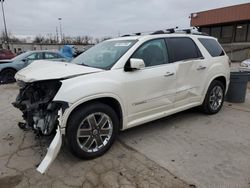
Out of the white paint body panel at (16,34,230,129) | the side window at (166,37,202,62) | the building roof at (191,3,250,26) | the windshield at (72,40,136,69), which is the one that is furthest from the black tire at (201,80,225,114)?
the building roof at (191,3,250,26)

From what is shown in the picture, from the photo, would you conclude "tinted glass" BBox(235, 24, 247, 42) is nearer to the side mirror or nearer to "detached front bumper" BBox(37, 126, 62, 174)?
the side mirror

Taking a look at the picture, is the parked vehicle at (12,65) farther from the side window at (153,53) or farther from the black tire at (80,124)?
the black tire at (80,124)

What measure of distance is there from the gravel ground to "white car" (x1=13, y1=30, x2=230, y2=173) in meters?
0.23

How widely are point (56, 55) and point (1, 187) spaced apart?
9513mm

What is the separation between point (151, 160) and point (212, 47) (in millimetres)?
3161

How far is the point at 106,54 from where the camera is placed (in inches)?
160

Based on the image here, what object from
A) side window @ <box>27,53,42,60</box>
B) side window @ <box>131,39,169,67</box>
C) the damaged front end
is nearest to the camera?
the damaged front end

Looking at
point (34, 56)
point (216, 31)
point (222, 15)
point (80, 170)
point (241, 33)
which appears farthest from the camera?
point (216, 31)

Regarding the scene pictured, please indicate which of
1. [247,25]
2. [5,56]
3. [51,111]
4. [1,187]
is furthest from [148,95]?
[247,25]

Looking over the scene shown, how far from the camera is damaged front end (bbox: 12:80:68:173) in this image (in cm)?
289

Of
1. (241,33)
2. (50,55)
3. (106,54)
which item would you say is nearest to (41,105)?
A: (106,54)

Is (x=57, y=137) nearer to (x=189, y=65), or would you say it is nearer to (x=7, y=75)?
(x=189, y=65)

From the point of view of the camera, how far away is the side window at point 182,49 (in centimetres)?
429

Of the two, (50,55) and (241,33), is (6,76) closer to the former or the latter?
(50,55)
